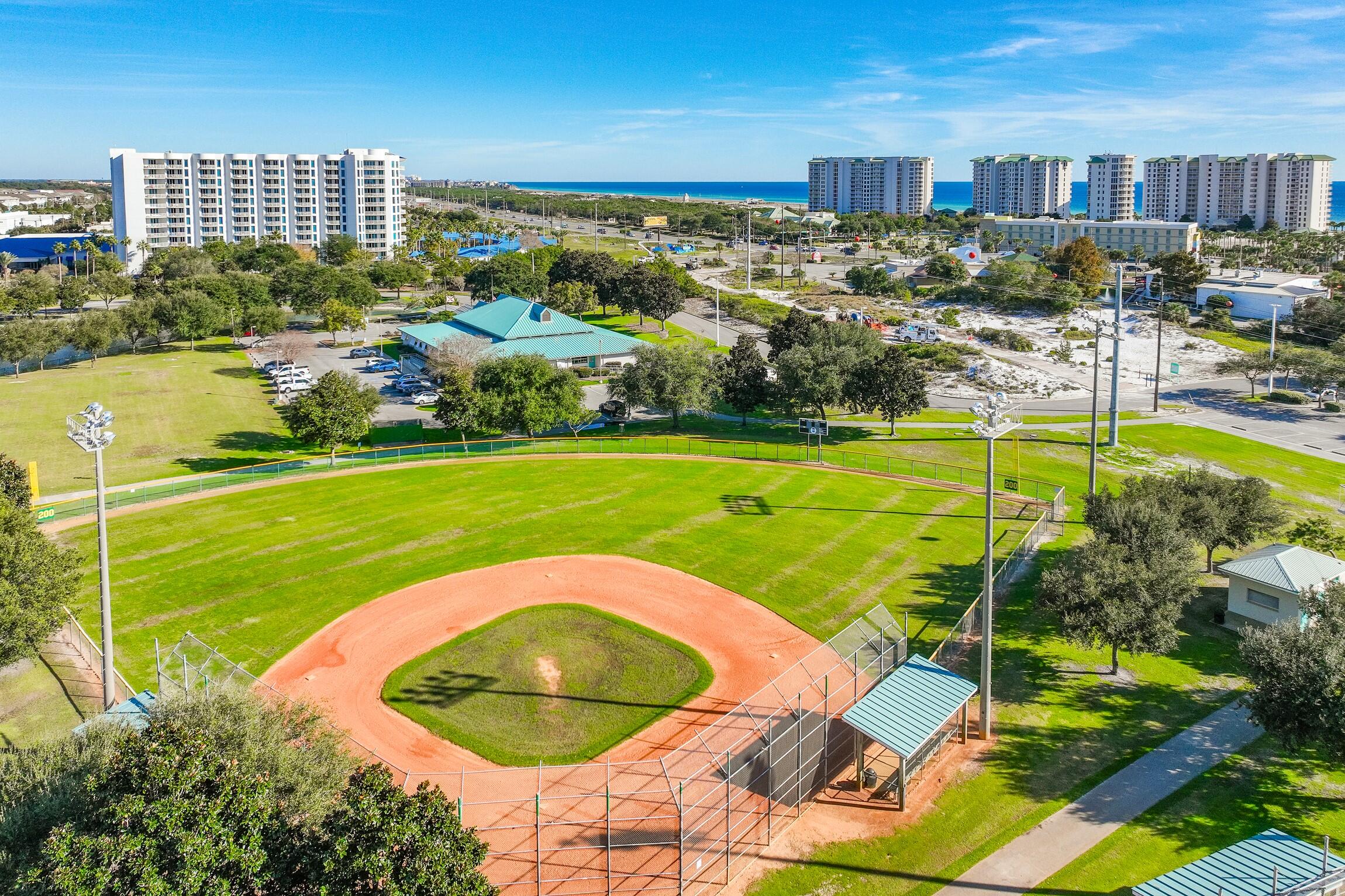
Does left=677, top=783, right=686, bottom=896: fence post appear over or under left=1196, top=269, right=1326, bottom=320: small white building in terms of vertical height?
under

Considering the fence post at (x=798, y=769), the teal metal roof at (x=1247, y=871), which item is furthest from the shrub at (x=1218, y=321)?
the fence post at (x=798, y=769)

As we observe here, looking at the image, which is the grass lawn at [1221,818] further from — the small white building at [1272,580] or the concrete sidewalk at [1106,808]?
the small white building at [1272,580]

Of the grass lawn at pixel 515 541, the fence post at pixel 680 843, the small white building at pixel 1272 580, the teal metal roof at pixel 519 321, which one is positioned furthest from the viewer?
the teal metal roof at pixel 519 321

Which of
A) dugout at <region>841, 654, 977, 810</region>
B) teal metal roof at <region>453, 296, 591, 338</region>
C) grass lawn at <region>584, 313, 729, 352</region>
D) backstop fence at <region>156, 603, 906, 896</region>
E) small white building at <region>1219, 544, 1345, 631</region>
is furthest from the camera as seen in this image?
grass lawn at <region>584, 313, 729, 352</region>

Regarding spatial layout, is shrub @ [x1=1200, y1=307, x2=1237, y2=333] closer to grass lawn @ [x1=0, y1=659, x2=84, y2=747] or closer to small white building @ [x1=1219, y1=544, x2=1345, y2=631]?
small white building @ [x1=1219, y1=544, x2=1345, y2=631]

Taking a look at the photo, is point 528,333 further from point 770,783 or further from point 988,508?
point 770,783

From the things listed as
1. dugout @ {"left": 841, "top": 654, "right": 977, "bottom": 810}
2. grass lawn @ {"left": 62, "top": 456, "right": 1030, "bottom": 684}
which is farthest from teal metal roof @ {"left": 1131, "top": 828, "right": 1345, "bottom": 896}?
grass lawn @ {"left": 62, "top": 456, "right": 1030, "bottom": 684}
